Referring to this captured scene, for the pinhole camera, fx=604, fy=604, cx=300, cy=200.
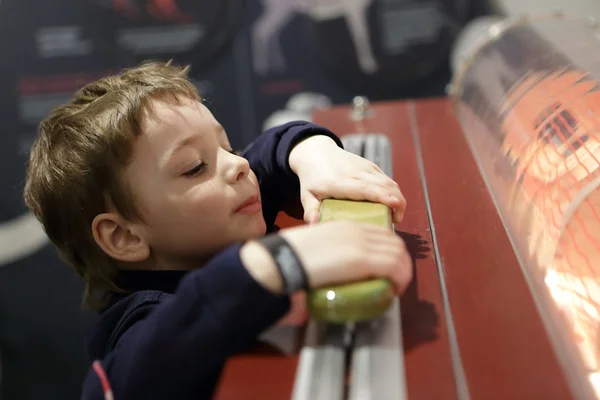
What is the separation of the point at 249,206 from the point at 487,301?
0.32 m

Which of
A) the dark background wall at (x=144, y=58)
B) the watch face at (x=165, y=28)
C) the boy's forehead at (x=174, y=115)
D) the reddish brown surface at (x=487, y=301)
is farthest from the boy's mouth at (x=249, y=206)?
the watch face at (x=165, y=28)

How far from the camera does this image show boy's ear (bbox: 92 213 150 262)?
750 millimetres

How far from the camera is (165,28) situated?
71.0 inches

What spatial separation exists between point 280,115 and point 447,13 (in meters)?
0.56

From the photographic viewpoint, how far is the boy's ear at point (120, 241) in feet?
2.46

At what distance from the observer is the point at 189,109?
74 cm

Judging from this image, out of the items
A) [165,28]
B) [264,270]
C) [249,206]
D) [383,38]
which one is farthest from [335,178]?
[165,28]

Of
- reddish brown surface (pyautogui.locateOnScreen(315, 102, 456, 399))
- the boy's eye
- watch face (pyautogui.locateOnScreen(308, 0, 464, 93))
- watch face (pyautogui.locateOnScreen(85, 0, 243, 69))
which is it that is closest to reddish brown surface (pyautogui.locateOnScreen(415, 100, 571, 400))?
reddish brown surface (pyautogui.locateOnScreen(315, 102, 456, 399))

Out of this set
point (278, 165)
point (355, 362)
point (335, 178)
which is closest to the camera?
point (355, 362)

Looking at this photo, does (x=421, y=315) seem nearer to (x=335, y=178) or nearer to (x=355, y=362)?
(x=355, y=362)

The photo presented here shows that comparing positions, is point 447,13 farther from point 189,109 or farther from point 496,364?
point 496,364

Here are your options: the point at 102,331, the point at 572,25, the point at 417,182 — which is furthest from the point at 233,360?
the point at 572,25

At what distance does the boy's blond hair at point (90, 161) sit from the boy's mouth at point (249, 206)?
127 millimetres

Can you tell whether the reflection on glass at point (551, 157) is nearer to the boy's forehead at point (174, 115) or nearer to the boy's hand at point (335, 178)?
the boy's hand at point (335, 178)
